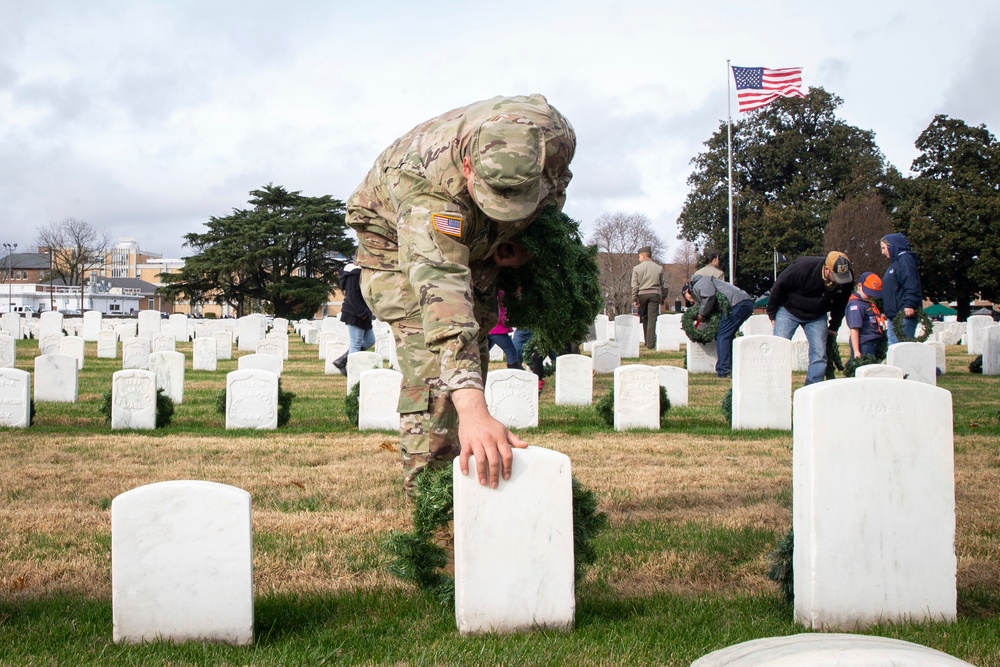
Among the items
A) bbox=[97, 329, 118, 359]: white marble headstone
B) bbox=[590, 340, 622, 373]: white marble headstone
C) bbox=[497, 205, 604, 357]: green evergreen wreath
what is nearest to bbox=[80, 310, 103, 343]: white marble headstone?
bbox=[97, 329, 118, 359]: white marble headstone

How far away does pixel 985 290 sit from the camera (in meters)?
44.0

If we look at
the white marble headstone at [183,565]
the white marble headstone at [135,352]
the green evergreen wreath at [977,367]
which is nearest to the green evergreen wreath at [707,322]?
the green evergreen wreath at [977,367]

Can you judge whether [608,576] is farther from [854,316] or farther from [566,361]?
[854,316]

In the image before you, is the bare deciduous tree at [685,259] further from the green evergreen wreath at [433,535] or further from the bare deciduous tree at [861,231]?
the green evergreen wreath at [433,535]

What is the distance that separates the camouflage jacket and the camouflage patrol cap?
0.49 feet

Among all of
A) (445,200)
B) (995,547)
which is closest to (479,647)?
(445,200)

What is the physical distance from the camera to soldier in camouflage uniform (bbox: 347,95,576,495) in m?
3.38

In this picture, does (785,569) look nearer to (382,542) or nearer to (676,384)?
(382,542)

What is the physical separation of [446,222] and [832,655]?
2.35 meters

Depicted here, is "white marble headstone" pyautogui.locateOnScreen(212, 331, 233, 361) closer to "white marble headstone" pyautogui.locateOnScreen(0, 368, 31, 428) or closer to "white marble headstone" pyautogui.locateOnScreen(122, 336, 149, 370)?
"white marble headstone" pyautogui.locateOnScreen(122, 336, 149, 370)

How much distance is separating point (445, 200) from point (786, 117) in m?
50.2

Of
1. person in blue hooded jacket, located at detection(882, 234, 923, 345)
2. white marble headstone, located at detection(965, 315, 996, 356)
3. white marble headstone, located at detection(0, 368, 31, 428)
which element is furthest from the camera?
white marble headstone, located at detection(965, 315, 996, 356)

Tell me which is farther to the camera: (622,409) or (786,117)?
(786,117)

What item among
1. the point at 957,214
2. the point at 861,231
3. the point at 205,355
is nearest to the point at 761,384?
the point at 205,355
